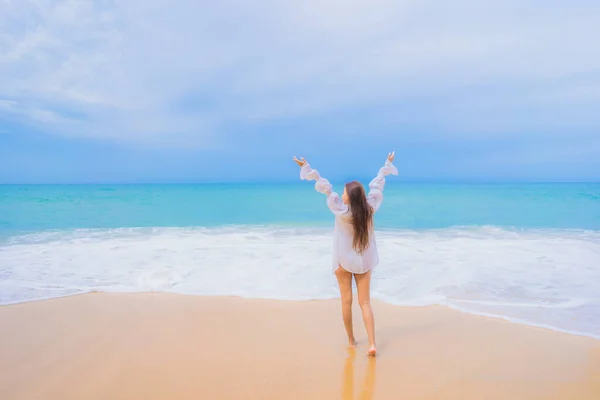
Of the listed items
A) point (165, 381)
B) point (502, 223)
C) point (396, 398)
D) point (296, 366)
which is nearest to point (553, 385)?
point (396, 398)

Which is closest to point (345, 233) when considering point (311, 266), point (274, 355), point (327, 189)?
point (327, 189)

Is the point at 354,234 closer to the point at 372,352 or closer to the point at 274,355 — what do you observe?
the point at 372,352

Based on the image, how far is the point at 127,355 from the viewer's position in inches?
155

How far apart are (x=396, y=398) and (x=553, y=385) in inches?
54.6

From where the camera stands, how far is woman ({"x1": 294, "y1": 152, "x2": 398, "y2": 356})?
149 inches

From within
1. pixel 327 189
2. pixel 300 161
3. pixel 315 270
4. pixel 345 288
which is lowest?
pixel 315 270

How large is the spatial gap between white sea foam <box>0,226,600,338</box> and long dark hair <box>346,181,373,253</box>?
87.3 inches

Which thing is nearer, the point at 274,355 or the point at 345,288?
the point at 274,355

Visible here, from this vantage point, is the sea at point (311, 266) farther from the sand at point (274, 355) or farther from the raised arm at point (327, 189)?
the raised arm at point (327, 189)

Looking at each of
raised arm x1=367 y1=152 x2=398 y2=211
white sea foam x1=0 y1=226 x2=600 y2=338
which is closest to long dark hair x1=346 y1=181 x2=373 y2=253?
raised arm x1=367 y1=152 x2=398 y2=211

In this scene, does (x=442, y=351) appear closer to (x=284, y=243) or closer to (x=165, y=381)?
(x=165, y=381)

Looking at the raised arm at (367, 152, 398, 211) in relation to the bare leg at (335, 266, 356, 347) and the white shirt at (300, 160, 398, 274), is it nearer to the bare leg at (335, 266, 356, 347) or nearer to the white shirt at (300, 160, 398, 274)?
the white shirt at (300, 160, 398, 274)

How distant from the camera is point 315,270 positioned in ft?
24.9

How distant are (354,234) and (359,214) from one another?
0.22m
